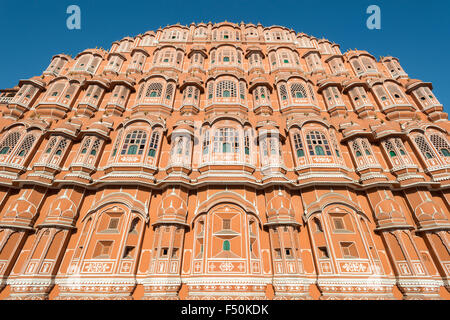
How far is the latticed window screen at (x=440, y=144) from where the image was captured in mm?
14766

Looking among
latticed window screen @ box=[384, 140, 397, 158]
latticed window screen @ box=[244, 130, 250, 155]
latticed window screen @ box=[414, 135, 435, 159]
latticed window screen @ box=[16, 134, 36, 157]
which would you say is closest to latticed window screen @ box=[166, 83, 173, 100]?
latticed window screen @ box=[244, 130, 250, 155]

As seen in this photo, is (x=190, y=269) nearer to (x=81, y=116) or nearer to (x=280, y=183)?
(x=280, y=183)

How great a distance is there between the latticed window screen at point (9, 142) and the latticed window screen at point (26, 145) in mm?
556

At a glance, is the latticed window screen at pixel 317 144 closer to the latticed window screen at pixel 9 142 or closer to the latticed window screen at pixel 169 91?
the latticed window screen at pixel 169 91

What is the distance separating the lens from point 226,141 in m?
15.1

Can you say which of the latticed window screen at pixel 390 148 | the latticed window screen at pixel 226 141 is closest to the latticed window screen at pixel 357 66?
the latticed window screen at pixel 390 148

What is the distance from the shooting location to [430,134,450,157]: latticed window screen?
48.4 feet

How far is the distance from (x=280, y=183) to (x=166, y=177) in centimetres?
688

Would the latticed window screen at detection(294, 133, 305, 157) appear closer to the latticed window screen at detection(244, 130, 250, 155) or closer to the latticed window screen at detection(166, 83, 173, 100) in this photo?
the latticed window screen at detection(244, 130, 250, 155)

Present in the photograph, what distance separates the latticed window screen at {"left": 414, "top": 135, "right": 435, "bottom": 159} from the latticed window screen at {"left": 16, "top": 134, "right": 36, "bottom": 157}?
88.6 ft

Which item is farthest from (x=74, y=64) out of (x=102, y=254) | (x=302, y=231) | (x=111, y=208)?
(x=302, y=231)

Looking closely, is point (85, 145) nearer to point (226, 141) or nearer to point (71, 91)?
point (71, 91)

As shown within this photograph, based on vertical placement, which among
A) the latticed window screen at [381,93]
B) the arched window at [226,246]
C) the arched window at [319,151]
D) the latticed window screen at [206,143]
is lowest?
the arched window at [226,246]

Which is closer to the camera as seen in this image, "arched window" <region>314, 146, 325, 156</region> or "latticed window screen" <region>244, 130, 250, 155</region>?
"arched window" <region>314, 146, 325, 156</region>
